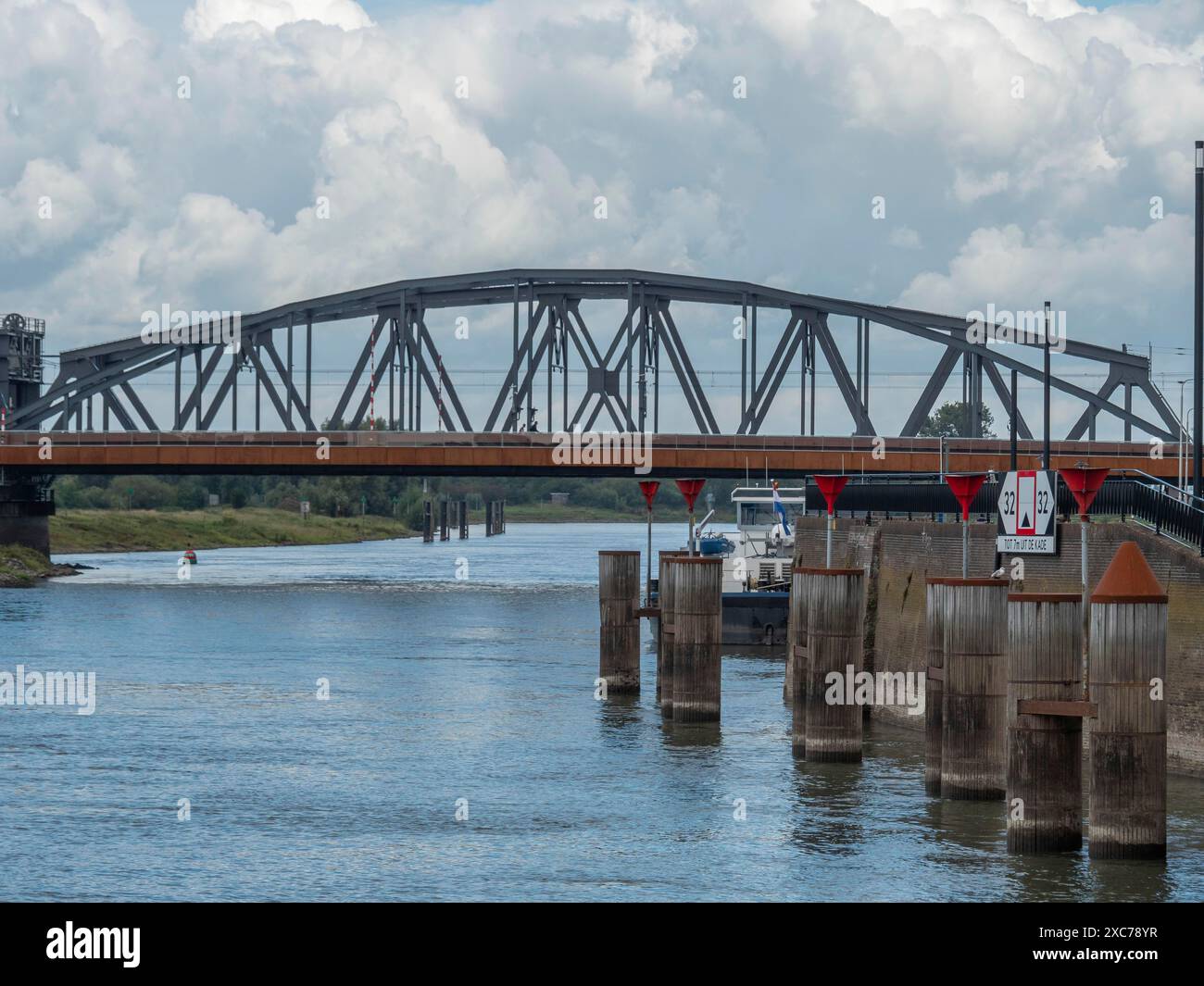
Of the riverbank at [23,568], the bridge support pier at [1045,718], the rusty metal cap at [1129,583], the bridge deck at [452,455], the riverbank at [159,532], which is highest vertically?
the bridge deck at [452,455]

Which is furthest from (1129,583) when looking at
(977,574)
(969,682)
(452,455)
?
(452,455)

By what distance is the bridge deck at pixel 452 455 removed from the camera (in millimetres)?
98625

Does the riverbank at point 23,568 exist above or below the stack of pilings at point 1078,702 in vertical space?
above

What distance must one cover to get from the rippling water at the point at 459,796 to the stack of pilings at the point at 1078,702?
2.04ft

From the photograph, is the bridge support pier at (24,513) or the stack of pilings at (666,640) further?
the bridge support pier at (24,513)

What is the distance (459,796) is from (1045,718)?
13184 mm

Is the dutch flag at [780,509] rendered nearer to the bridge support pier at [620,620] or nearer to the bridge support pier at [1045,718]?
the bridge support pier at [620,620]

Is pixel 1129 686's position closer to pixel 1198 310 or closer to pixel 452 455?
pixel 1198 310

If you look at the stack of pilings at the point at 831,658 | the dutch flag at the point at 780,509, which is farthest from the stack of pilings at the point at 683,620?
the dutch flag at the point at 780,509

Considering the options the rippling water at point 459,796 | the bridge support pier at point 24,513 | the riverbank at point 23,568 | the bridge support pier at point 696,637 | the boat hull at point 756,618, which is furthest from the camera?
the bridge support pier at point 24,513

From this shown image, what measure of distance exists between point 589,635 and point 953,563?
32920mm

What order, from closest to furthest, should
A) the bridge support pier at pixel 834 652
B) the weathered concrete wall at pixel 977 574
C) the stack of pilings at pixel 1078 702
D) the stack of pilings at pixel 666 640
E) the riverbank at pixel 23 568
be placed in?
1. the stack of pilings at pixel 1078 702
2. the weathered concrete wall at pixel 977 574
3. the bridge support pier at pixel 834 652
4. the stack of pilings at pixel 666 640
5. the riverbank at pixel 23 568

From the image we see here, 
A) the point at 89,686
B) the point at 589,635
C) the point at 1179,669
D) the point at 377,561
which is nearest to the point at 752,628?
the point at 589,635
